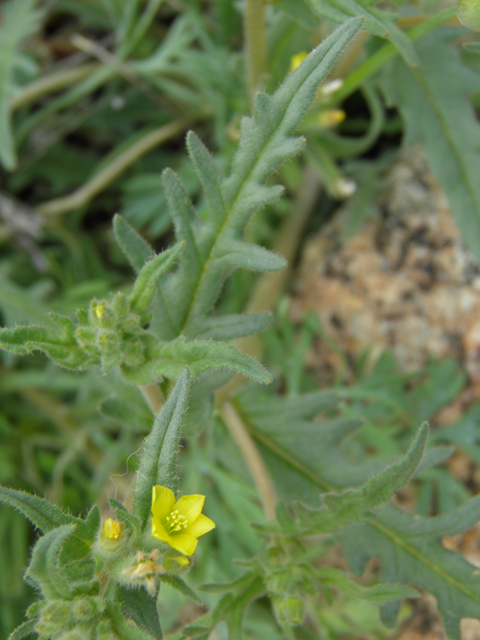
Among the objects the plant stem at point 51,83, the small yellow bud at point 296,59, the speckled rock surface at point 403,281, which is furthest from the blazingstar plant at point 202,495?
the plant stem at point 51,83

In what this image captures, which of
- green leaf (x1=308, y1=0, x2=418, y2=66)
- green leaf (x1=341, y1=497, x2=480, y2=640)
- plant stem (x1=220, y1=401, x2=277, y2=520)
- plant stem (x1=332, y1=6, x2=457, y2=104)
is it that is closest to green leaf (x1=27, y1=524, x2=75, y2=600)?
plant stem (x1=220, y1=401, x2=277, y2=520)

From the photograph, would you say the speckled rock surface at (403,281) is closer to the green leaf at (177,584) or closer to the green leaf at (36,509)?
the green leaf at (177,584)

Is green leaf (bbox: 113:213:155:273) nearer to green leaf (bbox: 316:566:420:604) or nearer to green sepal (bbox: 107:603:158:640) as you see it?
green sepal (bbox: 107:603:158:640)

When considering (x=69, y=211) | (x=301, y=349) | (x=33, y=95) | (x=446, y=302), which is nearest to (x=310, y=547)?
(x=301, y=349)

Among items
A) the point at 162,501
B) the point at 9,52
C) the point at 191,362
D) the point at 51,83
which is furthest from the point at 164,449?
the point at 51,83

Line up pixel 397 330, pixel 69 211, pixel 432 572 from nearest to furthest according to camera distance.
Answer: pixel 432 572
pixel 397 330
pixel 69 211

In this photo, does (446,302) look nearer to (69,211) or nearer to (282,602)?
(282,602)
